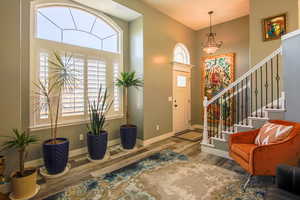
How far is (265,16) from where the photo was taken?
3.35 meters

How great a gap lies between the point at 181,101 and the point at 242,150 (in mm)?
2895

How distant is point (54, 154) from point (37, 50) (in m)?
1.86

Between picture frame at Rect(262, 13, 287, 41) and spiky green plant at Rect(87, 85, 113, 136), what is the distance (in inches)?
151

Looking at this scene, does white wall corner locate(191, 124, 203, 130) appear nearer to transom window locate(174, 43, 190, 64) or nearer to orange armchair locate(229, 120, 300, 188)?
transom window locate(174, 43, 190, 64)

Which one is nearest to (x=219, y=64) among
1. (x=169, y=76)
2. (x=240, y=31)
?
(x=240, y=31)

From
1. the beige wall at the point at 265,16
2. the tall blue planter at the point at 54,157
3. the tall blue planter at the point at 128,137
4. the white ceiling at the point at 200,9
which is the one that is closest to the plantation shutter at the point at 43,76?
the tall blue planter at the point at 54,157

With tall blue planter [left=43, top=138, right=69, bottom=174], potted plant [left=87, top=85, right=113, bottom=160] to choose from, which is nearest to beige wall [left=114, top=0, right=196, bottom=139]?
potted plant [left=87, top=85, right=113, bottom=160]

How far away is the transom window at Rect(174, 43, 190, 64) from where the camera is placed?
4871 mm

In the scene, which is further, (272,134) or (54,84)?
(54,84)

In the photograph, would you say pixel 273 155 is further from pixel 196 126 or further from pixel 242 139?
pixel 196 126

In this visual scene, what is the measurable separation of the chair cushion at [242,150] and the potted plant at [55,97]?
108 inches

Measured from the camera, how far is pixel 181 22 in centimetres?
481

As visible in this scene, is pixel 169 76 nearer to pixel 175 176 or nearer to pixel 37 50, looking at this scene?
pixel 175 176

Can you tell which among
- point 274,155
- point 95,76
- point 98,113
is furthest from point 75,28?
point 274,155
